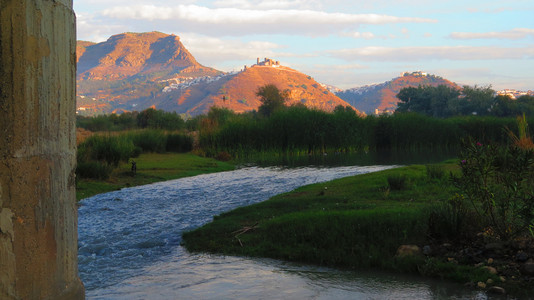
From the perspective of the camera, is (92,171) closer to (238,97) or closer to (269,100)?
(269,100)

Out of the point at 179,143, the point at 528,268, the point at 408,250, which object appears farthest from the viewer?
the point at 179,143

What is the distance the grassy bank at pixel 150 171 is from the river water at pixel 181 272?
3505 millimetres

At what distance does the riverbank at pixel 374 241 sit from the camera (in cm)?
619

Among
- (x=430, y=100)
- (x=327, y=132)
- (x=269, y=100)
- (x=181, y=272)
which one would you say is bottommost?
(x=181, y=272)

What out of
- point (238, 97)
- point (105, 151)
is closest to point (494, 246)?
point (105, 151)

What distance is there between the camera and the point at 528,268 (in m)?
5.82

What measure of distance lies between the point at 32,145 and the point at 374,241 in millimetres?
5943

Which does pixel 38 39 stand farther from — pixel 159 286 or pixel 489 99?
pixel 489 99

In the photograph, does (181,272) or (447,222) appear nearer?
(181,272)

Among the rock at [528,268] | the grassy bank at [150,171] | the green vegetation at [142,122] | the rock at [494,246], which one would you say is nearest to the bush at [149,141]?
the grassy bank at [150,171]

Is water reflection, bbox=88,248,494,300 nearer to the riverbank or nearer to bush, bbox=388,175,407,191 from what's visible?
the riverbank

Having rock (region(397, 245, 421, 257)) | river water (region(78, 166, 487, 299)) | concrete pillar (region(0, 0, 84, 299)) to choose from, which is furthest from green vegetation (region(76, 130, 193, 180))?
concrete pillar (region(0, 0, 84, 299))

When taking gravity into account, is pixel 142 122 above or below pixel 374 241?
above

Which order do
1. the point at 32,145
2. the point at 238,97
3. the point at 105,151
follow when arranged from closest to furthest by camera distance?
1. the point at 32,145
2. the point at 105,151
3. the point at 238,97
